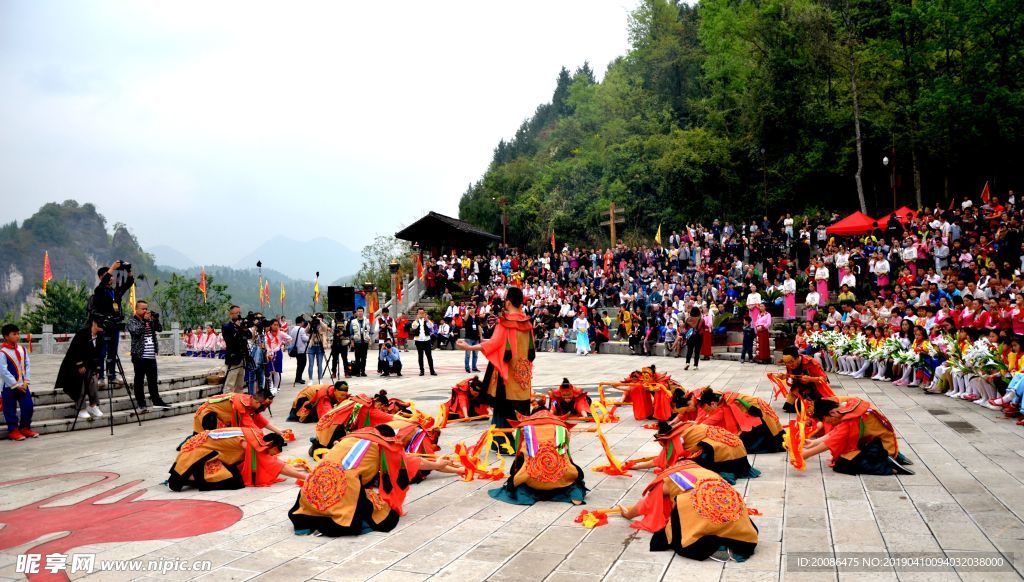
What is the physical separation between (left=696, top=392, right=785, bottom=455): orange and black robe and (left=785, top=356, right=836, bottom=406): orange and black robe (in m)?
1.65

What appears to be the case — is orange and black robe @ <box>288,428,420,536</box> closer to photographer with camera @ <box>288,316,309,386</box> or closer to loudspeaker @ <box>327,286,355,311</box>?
photographer with camera @ <box>288,316,309,386</box>

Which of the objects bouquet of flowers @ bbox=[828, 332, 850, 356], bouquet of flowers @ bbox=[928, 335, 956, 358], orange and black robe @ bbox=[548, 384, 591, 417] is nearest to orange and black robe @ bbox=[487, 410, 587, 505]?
orange and black robe @ bbox=[548, 384, 591, 417]

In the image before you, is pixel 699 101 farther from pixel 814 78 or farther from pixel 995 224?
pixel 995 224

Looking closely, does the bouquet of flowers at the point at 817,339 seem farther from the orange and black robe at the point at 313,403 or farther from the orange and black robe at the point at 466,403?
the orange and black robe at the point at 313,403

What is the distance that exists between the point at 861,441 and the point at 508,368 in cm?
358

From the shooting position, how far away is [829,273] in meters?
20.3

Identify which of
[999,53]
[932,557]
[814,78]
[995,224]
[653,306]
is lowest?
[932,557]

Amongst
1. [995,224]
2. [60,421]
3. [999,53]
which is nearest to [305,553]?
[60,421]

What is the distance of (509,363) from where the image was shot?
779cm

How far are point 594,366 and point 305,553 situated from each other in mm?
14424

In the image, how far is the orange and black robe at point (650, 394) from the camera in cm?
951

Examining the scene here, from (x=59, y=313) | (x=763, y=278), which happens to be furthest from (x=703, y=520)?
(x=59, y=313)

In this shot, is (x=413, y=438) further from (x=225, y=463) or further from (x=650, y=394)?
(x=650, y=394)

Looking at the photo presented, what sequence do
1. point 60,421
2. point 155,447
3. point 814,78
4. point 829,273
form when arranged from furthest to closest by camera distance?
1. point 814,78
2. point 829,273
3. point 60,421
4. point 155,447
